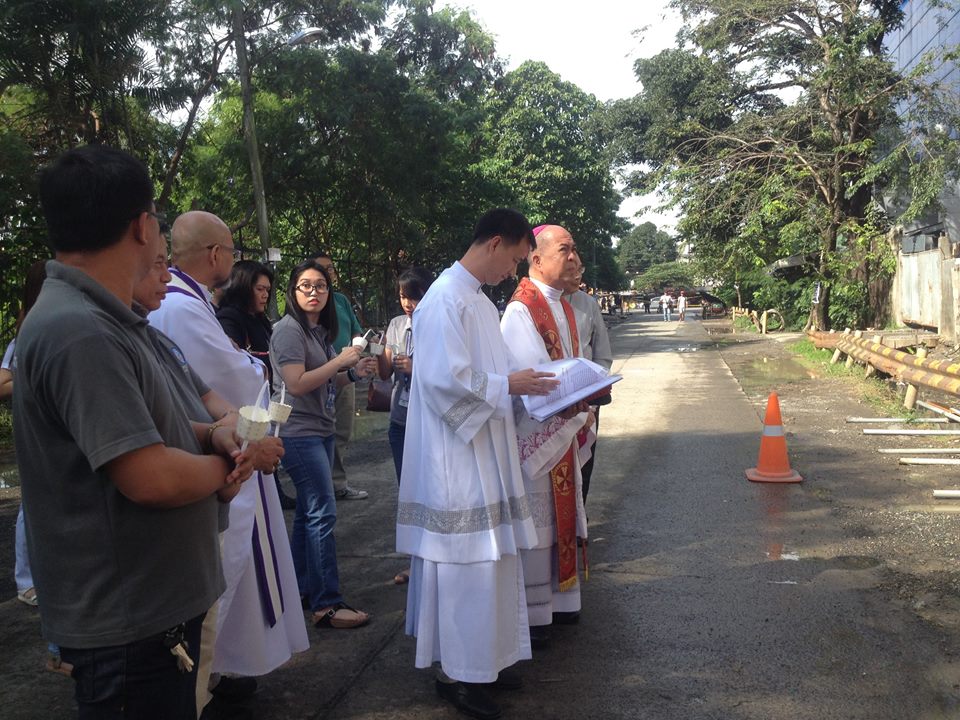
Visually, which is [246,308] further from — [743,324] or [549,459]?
[743,324]

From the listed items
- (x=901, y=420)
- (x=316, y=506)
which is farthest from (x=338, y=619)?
(x=901, y=420)

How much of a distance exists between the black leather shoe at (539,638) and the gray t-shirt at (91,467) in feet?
8.19

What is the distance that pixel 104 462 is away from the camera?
5.49 ft

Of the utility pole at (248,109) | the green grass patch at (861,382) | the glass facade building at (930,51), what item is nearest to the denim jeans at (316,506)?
the green grass patch at (861,382)

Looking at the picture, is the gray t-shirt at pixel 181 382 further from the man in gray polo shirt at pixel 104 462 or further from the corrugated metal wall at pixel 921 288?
the corrugated metal wall at pixel 921 288

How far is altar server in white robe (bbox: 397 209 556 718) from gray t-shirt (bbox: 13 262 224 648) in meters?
1.62

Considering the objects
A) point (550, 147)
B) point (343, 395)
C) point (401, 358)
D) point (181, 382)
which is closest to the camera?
point (181, 382)

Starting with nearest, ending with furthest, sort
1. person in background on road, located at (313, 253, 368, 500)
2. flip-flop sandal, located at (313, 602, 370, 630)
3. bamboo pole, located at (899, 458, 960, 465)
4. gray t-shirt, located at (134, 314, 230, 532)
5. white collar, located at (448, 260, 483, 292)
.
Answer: gray t-shirt, located at (134, 314, 230, 532) → white collar, located at (448, 260, 483, 292) → flip-flop sandal, located at (313, 602, 370, 630) → person in background on road, located at (313, 253, 368, 500) → bamboo pole, located at (899, 458, 960, 465)

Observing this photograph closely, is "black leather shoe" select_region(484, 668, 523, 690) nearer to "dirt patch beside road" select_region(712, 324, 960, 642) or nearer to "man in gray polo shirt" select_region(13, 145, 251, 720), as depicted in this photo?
"man in gray polo shirt" select_region(13, 145, 251, 720)

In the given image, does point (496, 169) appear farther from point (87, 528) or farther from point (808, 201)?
point (87, 528)

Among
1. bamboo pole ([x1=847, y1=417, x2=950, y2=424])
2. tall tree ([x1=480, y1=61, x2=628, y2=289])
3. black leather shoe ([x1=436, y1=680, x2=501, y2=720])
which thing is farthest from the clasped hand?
tall tree ([x1=480, y1=61, x2=628, y2=289])

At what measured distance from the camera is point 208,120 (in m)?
18.7

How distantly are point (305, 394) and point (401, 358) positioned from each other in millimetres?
993

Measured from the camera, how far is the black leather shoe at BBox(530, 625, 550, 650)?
4.10 m
